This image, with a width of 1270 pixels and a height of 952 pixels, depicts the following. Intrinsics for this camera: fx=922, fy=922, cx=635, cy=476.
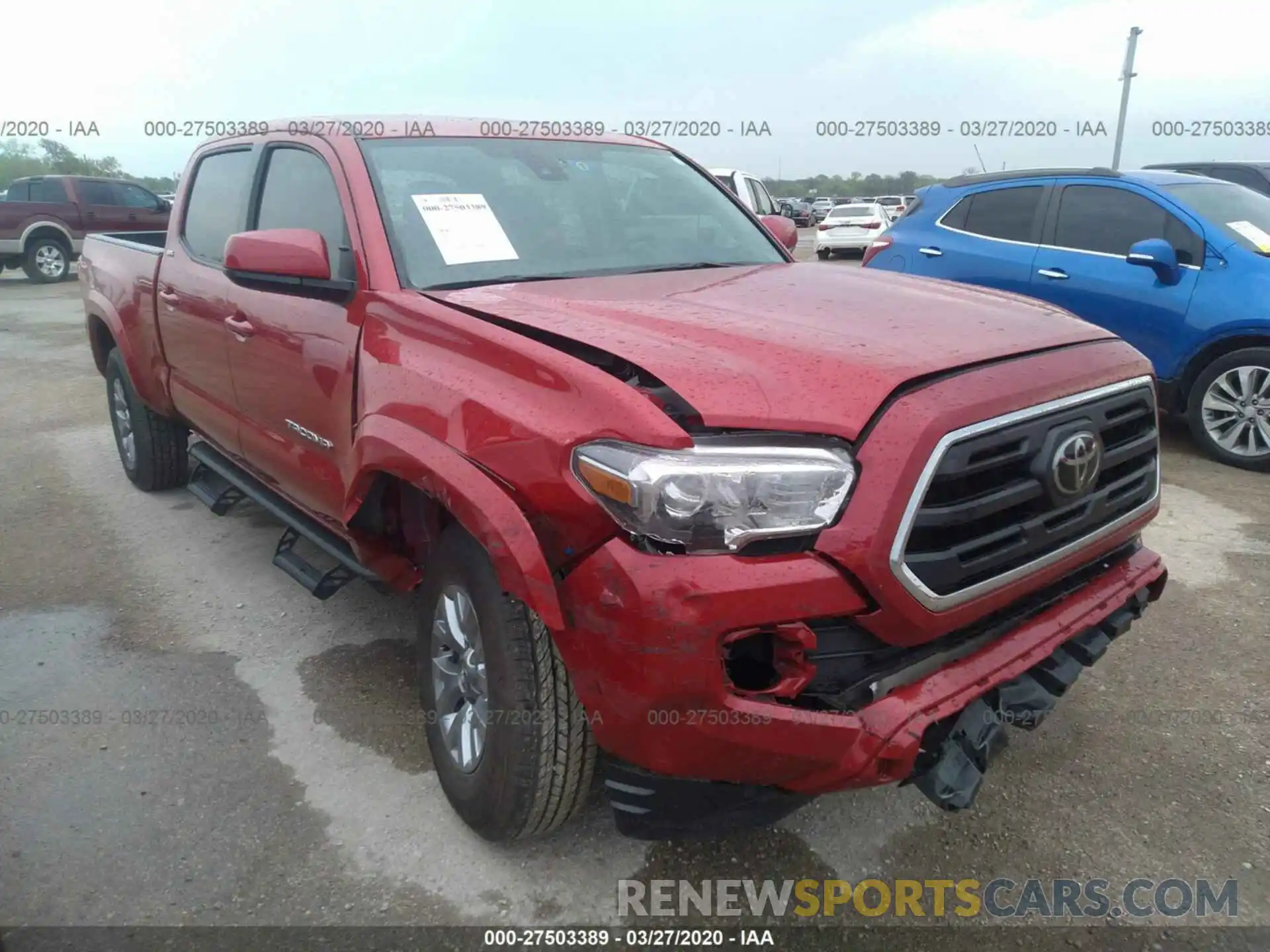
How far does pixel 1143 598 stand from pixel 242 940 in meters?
2.45

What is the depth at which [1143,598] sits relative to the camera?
2.52 metres

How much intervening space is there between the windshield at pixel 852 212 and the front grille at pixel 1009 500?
66.8ft

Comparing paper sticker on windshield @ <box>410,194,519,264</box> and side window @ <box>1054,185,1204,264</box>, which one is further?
side window @ <box>1054,185,1204,264</box>

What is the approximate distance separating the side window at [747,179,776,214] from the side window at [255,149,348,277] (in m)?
9.78

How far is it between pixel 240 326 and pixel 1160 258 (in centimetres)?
509

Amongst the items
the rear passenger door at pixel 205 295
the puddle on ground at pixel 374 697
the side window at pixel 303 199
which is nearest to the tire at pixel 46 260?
the rear passenger door at pixel 205 295

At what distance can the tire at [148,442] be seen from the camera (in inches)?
201

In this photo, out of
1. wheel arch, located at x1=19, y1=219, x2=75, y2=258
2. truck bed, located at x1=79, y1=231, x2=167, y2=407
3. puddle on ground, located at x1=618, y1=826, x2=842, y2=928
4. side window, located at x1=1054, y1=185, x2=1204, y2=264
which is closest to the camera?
puddle on ground, located at x1=618, y1=826, x2=842, y2=928

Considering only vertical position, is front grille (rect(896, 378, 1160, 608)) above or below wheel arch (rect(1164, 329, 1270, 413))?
above

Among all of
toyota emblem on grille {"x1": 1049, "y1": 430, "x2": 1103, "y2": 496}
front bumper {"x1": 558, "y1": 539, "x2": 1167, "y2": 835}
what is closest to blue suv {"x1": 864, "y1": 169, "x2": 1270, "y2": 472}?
toyota emblem on grille {"x1": 1049, "y1": 430, "x2": 1103, "y2": 496}

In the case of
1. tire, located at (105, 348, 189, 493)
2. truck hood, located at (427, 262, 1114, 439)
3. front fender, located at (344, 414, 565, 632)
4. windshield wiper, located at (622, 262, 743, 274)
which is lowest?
tire, located at (105, 348, 189, 493)

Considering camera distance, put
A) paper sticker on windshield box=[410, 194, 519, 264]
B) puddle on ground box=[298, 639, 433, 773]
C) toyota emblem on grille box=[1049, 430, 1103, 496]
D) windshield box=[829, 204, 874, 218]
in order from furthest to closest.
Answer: windshield box=[829, 204, 874, 218] → puddle on ground box=[298, 639, 433, 773] → paper sticker on windshield box=[410, 194, 519, 264] → toyota emblem on grille box=[1049, 430, 1103, 496]

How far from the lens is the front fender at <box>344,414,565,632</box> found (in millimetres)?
1879

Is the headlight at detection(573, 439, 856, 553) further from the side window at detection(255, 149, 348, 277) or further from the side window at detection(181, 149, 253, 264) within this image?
the side window at detection(181, 149, 253, 264)
